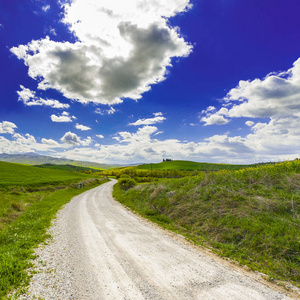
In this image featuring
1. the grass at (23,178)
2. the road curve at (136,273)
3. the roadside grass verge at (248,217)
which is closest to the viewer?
the road curve at (136,273)

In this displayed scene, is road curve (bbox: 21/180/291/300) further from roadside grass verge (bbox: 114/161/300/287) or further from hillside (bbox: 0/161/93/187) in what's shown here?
hillside (bbox: 0/161/93/187)

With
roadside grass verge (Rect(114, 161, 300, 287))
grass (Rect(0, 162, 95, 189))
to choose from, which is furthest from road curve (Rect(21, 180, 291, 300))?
grass (Rect(0, 162, 95, 189))

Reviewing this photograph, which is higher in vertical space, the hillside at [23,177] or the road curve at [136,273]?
the road curve at [136,273]

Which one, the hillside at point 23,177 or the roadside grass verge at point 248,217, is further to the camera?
the hillside at point 23,177

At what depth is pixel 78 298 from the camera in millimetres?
4785

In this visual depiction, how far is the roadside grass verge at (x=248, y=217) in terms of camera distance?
24.3 feet

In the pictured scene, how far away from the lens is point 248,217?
10312 mm

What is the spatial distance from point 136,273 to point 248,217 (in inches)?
316

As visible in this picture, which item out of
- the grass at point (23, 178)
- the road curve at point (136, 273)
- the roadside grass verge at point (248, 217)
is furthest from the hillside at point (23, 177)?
the road curve at point (136, 273)

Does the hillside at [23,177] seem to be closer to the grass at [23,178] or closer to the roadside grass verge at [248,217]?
the grass at [23,178]

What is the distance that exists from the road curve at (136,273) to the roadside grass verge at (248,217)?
1.66 metres

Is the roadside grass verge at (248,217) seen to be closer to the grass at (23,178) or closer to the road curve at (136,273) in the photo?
the road curve at (136,273)

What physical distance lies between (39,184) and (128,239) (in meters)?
49.7

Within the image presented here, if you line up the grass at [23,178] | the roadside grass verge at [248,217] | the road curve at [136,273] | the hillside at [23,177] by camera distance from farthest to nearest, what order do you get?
the hillside at [23,177], the grass at [23,178], the roadside grass verge at [248,217], the road curve at [136,273]
